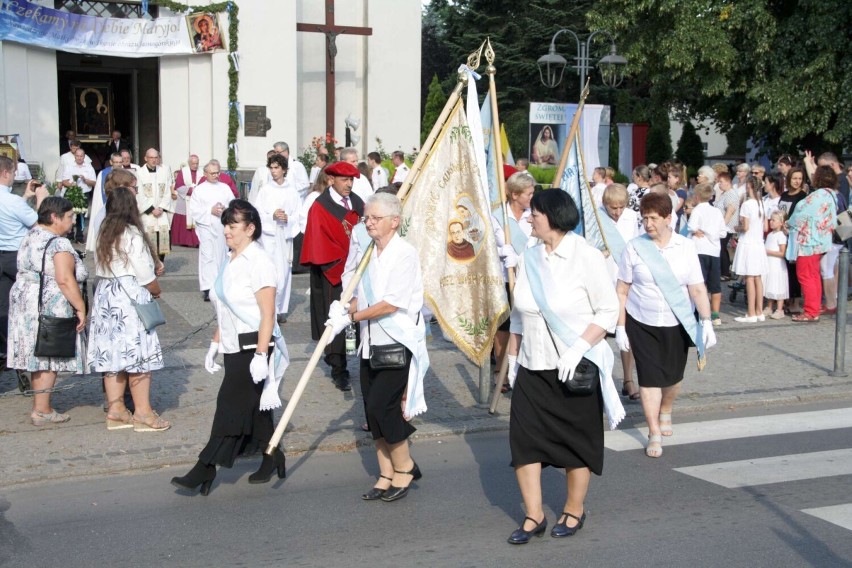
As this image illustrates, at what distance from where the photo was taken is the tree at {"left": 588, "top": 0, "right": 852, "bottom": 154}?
Result: 71.2 ft

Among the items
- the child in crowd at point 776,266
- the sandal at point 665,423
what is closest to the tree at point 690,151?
the child in crowd at point 776,266

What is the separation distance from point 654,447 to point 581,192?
2554mm

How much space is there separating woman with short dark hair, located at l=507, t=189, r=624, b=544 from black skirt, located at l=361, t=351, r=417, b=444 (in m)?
0.87

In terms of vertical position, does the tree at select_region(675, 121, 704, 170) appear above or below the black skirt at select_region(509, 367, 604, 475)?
above

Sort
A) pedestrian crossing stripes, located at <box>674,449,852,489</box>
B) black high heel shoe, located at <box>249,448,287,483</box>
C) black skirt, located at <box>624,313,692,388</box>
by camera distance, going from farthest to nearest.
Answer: black skirt, located at <box>624,313,692,388</box>, pedestrian crossing stripes, located at <box>674,449,852,489</box>, black high heel shoe, located at <box>249,448,287,483</box>

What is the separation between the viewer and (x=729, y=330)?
12.3 meters

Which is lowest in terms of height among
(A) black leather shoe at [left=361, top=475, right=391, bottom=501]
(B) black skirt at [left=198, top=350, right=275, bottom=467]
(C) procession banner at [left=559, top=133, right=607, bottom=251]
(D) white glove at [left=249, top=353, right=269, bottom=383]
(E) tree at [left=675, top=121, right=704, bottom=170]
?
(A) black leather shoe at [left=361, top=475, right=391, bottom=501]

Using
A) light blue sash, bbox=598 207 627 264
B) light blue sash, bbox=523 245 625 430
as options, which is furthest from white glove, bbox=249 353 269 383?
light blue sash, bbox=598 207 627 264

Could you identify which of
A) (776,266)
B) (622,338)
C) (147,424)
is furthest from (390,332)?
(776,266)

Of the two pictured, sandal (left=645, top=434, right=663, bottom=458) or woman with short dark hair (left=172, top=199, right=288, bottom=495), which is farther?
sandal (left=645, top=434, right=663, bottom=458)

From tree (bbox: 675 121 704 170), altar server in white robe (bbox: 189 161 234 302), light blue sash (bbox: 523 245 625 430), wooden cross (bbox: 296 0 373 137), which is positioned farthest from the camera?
tree (bbox: 675 121 704 170)

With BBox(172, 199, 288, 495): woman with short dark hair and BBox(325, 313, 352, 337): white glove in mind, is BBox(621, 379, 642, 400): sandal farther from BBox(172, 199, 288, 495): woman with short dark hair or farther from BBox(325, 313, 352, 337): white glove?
BBox(172, 199, 288, 495): woman with short dark hair

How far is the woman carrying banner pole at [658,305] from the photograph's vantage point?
7094 mm

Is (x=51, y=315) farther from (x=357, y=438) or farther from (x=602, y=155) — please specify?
(x=602, y=155)
